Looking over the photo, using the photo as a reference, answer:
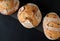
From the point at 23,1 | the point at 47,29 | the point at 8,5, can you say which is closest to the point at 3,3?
the point at 8,5

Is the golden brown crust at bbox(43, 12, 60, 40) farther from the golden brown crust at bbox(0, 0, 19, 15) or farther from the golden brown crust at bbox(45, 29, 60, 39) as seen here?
the golden brown crust at bbox(0, 0, 19, 15)

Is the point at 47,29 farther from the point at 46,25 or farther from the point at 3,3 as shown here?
the point at 3,3

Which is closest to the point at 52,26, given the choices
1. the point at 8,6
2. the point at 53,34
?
the point at 53,34

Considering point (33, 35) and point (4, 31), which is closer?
point (33, 35)

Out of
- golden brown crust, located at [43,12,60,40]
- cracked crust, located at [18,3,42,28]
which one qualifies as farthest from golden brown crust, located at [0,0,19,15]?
golden brown crust, located at [43,12,60,40]

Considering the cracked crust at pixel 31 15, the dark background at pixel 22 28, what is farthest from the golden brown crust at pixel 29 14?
the dark background at pixel 22 28

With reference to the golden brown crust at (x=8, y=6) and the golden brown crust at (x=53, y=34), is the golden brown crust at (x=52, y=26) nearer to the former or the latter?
the golden brown crust at (x=53, y=34)

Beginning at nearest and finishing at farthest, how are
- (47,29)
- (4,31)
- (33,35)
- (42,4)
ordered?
(47,29) → (42,4) → (33,35) → (4,31)

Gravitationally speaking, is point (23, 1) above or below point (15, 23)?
above
